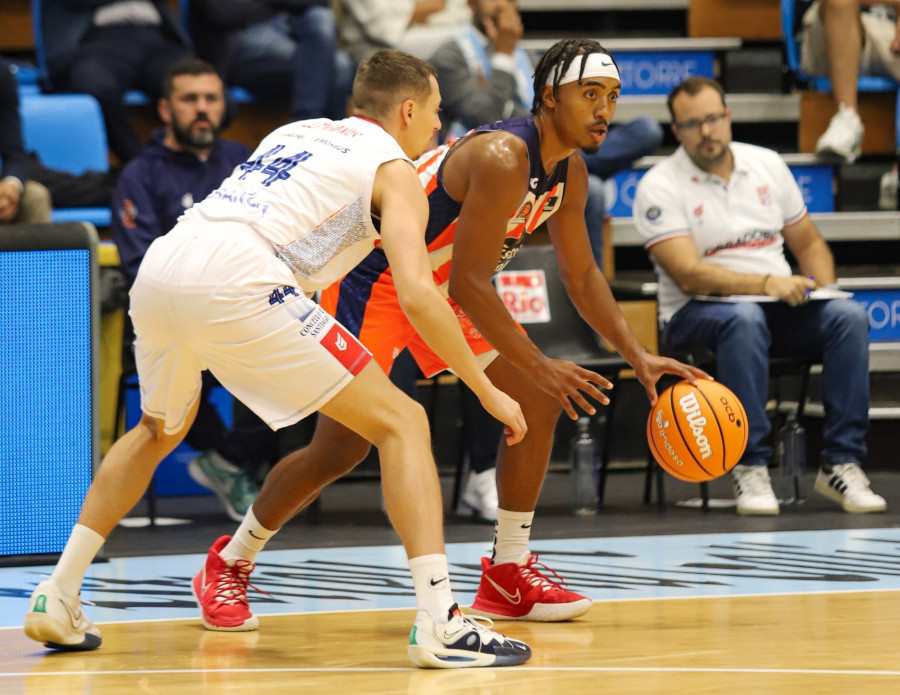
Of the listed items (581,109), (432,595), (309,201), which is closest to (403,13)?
(581,109)

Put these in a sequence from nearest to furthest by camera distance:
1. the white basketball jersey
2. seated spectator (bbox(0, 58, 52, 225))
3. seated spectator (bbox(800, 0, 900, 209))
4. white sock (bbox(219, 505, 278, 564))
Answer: the white basketball jersey
white sock (bbox(219, 505, 278, 564))
seated spectator (bbox(0, 58, 52, 225))
seated spectator (bbox(800, 0, 900, 209))

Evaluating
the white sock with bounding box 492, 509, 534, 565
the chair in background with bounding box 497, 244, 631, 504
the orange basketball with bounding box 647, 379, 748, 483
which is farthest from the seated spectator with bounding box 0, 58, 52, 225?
the orange basketball with bounding box 647, 379, 748, 483

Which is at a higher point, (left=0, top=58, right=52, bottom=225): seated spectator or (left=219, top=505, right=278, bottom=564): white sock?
(left=0, top=58, right=52, bottom=225): seated spectator

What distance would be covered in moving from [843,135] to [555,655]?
5.50 meters

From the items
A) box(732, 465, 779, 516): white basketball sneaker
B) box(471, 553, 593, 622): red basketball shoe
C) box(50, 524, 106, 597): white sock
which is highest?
box(50, 524, 106, 597): white sock

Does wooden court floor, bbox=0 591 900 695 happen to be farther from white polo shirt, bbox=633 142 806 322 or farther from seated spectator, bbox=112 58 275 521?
white polo shirt, bbox=633 142 806 322

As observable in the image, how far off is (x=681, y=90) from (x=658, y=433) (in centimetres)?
267

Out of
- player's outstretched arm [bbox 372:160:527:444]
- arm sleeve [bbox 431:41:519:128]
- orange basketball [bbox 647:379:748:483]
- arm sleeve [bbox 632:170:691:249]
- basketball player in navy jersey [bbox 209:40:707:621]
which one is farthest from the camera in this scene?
arm sleeve [bbox 431:41:519:128]

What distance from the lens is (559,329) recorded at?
6727 mm

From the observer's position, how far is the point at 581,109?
12.9 ft

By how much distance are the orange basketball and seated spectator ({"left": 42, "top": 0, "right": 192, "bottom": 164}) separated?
419cm

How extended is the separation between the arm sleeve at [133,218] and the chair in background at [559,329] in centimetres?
163

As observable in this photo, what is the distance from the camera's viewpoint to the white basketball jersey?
11.1 feet

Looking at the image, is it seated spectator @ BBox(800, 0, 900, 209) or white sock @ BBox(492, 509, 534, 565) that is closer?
white sock @ BBox(492, 509, 534, 565)
